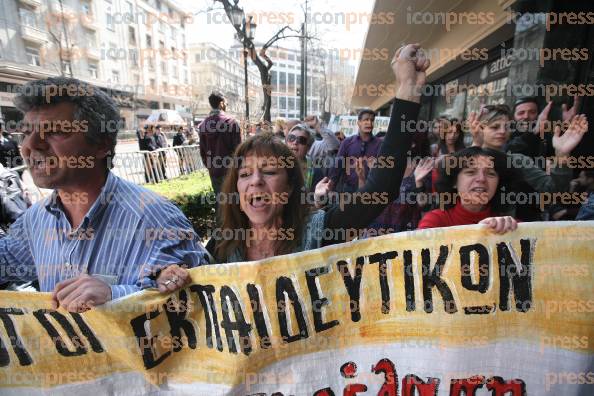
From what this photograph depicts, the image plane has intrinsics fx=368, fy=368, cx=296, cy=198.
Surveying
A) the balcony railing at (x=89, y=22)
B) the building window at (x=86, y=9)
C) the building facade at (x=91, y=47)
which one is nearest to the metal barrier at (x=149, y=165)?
the building facade at (x=91, y=47)

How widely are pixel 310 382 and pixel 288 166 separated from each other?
96 centimetres

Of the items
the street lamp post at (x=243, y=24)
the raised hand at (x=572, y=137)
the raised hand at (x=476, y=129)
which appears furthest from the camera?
the street lamp post at (x=243, y=24)

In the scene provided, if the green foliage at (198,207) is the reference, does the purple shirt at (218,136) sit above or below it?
above

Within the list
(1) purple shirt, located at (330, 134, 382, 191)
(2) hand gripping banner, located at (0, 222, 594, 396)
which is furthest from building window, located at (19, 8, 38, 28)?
(2) hand gripping banner, located at (0, 222, 594, 396)

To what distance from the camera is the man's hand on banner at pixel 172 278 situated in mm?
1445

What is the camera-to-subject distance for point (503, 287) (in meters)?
1.58

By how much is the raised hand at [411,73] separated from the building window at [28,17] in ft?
117

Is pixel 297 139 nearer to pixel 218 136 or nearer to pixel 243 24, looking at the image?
pixel 218 136

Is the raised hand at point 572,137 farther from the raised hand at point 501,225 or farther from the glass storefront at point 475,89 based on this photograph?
the glass storefront at point 475,89

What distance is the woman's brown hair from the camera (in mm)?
1756

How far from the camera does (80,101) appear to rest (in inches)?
58.7

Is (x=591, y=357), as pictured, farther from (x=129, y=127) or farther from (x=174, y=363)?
(x=129, y=127)

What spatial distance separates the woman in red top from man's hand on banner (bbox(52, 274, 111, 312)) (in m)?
1.64

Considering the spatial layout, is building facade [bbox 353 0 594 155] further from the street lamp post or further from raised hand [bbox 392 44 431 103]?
the street lamp post
